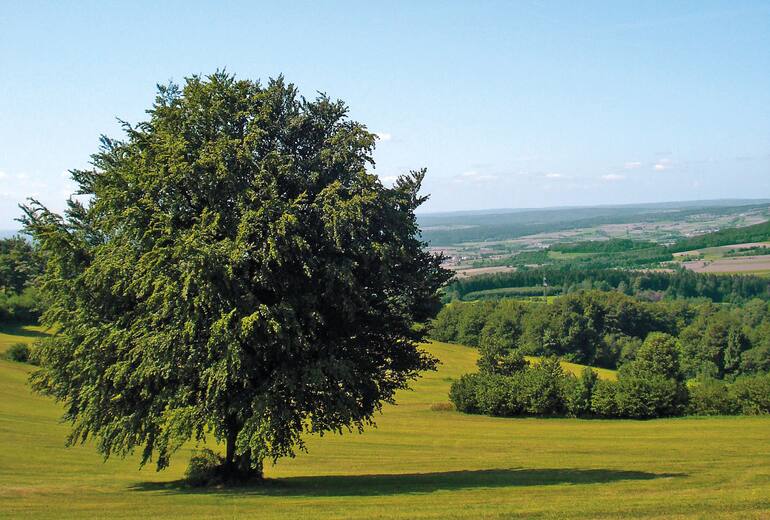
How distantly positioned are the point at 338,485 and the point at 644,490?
1005cm

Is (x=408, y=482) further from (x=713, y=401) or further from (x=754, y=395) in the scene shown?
(x=754, y=395)

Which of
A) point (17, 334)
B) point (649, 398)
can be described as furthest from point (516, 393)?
point (17, 334)

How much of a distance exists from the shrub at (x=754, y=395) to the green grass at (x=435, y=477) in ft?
30.7

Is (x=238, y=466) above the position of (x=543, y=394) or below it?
above

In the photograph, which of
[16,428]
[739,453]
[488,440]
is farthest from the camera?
[488,440]

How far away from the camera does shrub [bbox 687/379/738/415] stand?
6221 cm

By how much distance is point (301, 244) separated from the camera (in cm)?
1981

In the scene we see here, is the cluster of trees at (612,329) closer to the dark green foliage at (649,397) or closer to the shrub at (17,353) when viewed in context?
the dark green foliage at (649,397)

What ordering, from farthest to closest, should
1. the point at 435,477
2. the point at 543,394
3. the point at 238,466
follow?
the point at 543,394 → the point at 435,477 → the point at 238,466

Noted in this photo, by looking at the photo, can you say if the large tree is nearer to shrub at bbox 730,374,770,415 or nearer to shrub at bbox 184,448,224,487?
shrub at bbox 184,448,224,487

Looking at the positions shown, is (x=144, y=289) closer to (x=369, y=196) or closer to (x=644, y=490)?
(x=369, y=196)

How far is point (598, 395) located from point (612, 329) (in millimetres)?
89136

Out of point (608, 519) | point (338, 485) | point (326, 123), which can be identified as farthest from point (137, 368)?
point (608, 519)

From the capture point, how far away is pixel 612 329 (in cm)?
14788
